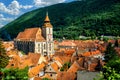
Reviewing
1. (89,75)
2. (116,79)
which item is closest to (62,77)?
(89,75)

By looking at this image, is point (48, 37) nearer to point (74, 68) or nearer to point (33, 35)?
point (33, 35)

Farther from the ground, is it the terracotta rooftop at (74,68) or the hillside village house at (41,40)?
the hillside village house at (41,40)

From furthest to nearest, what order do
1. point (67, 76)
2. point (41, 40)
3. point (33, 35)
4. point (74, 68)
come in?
1. point (33, 35)
2. point (41, 40)
3. point (74, 68)
4. point (67, 76)

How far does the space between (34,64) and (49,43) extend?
35987 millimetres

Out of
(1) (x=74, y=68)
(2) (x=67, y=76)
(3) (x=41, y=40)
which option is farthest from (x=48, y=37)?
(2) (x=67, y=76)

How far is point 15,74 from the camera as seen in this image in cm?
2325

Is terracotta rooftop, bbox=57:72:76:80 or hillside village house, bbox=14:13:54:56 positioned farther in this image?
hillside village house, bbox=14:13:54:56

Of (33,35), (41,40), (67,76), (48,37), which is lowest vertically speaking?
(67,76)

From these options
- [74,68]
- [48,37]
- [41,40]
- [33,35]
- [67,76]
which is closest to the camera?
[67,76]

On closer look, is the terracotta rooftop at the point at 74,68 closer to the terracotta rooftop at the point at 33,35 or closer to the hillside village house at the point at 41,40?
the hillside village house at the point at 41,40

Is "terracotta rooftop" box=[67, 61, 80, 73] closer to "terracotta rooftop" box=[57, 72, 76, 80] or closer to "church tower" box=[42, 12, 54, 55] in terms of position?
"terracotta rooftop" box=[57, 72, 76, 80]

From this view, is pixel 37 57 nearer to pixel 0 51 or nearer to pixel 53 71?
pixel 53 71

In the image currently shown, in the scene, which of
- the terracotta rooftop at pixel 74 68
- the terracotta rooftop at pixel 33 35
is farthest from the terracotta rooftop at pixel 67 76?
the terracotta rooftop at pixel 33 35

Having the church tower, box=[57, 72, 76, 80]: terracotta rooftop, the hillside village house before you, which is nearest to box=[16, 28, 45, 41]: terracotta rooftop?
the hillside village house
